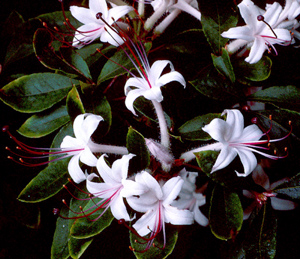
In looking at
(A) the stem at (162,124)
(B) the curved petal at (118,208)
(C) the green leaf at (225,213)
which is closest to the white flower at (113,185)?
(B) the curved petal at (118,208)

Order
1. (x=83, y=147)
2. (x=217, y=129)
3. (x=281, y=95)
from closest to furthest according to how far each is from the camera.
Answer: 1. (x=217, y=129)
2. (x=83, y=147)
3. (x=281, y=95)

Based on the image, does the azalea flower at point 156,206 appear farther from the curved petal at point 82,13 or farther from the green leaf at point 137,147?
the curved petal at point 82,13

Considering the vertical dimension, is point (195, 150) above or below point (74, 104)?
below

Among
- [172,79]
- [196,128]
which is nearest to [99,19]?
[172,79]

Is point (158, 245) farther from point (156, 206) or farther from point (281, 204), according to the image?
point (281, 204)

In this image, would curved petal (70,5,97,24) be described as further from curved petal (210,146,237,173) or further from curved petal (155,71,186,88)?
curved petal (210,146,237,173)

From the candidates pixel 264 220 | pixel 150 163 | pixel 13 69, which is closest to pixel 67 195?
pixel 150 163
